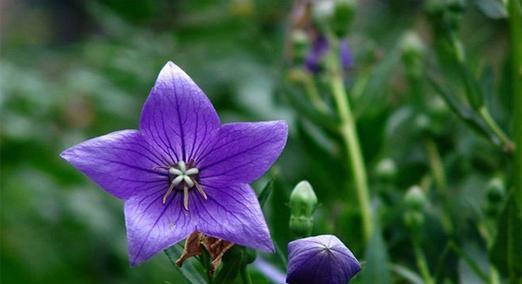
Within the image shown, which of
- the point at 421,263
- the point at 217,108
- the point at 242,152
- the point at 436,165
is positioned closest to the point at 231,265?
the point at 242,152

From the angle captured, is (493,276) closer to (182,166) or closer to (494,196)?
(494,196)

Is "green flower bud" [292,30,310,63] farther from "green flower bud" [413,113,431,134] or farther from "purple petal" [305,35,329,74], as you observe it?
"green flower bud" [413,113,431,134]

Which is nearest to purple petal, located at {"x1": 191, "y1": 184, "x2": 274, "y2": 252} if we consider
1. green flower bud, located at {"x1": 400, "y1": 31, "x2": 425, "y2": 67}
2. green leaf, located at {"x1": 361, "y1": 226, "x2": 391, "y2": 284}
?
green leaf, located at {"x1": 361, "y1": 226, "x2": 391, "y2": 284}

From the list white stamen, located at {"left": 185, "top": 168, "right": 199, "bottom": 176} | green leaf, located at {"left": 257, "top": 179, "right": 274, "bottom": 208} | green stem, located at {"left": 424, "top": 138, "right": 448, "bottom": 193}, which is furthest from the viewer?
green stem, located at {"left": 424, "top": 138, "right": 448, "bottom": 193}

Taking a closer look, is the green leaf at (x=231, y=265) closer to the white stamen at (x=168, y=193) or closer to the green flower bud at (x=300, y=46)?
the white stamen at (x=168, y=193)

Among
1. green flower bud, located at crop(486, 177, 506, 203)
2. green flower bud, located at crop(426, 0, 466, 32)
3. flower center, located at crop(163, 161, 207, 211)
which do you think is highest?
green flower bud, located at crop(426, 0, 466, 32)

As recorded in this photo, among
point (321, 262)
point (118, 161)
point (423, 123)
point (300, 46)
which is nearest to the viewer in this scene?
point (321, 262)

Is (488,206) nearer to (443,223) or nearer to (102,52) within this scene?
(443,223)
